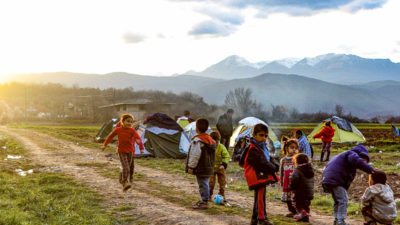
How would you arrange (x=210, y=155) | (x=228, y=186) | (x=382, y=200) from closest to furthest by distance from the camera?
(x=382, y=200), (x=210, y=155), (x=228, y=186)

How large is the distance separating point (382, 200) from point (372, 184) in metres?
0.28

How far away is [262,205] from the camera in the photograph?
5.94 metres

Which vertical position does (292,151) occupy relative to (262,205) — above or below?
above

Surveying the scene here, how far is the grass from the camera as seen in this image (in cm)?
640

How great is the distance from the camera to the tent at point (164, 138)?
658 inches

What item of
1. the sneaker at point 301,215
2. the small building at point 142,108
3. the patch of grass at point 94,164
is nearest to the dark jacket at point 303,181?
the sneaker at point 301,215

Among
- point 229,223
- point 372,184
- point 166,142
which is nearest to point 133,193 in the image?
point 229,223

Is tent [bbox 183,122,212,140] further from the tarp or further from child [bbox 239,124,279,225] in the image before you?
child [bbox 239,124,279,225]

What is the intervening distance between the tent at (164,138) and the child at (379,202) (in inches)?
452

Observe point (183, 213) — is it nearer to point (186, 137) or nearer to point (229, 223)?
point (229, 223)

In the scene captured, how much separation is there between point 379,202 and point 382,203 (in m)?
0.04

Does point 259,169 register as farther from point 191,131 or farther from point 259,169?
point 191,131

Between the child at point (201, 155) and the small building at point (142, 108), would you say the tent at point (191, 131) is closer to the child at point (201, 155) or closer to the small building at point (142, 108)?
the child at point (201, 155)

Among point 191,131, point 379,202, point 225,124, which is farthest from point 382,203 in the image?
point 191,131
